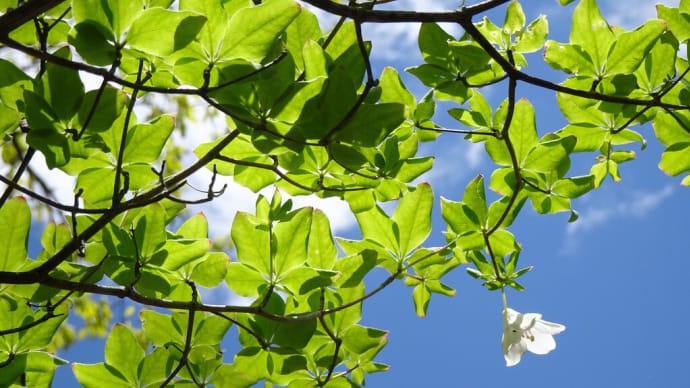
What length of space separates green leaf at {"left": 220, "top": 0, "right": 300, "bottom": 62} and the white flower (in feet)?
2.11

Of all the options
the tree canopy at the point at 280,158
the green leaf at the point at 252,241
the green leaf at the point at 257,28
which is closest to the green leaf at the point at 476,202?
the tree canopy at the point at 280,158

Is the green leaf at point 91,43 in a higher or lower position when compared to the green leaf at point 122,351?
higher

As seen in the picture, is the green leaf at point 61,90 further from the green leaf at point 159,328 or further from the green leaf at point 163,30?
the green leaf at point 159,328

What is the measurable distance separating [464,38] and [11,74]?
611 mm

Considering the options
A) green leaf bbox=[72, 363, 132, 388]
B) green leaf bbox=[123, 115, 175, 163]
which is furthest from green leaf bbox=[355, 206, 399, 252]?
green leaf bbox=[72, 363, 132, 388]

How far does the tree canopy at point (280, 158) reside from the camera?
756 mm

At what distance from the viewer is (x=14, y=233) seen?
873 millimetres

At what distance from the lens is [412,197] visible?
98 cm

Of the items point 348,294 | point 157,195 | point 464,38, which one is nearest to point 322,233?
point 348,294

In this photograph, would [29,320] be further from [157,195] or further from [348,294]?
[348,294]

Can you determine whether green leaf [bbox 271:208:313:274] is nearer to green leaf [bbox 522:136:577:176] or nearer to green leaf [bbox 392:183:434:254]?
green leaf [bbox 392:183:434:254]

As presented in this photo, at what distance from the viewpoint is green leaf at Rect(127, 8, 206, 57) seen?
0.70 meters

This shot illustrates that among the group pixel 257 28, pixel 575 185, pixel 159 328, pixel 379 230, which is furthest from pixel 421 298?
pixel 257 28

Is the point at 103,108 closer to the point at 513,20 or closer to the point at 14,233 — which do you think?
the point at 14,233
